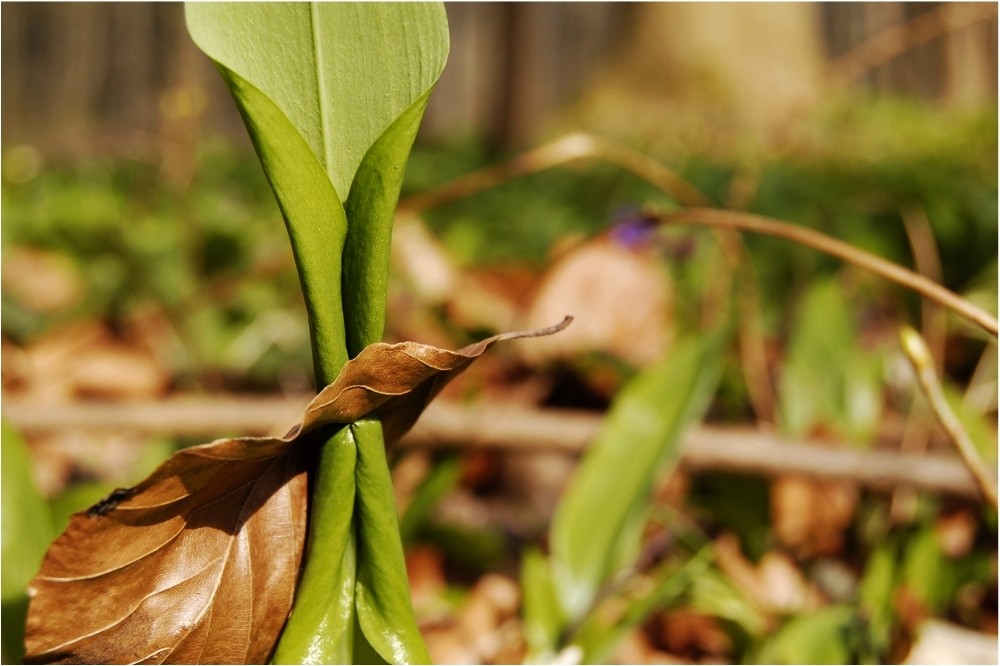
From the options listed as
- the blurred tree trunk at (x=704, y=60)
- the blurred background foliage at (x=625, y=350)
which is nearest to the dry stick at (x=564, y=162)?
the blurred background foliage at (x=625, y=350)

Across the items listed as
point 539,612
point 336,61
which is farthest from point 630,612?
point 336,61

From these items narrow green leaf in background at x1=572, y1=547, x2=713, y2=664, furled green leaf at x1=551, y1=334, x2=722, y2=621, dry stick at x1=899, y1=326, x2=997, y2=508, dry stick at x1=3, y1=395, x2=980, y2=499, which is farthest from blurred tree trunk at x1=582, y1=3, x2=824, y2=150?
dry stick at x1=899, y1=326, x2=997, y2=508

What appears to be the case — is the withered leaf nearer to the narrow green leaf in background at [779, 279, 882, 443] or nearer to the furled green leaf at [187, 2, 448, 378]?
the furled green leaf at [187, 2, 448, 378]

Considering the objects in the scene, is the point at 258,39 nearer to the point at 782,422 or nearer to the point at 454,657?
the point at 454,657

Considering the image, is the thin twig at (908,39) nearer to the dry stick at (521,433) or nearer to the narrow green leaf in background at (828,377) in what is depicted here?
the narrow green leaf in background at (828,377)

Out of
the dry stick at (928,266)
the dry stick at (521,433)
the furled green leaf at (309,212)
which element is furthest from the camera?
the dry stick at (928,266)
